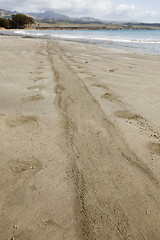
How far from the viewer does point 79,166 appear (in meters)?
3.29

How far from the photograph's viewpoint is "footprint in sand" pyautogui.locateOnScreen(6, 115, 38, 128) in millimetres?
4620

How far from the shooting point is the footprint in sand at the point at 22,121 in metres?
4.62

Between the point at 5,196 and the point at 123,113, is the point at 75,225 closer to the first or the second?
the point at 5,196

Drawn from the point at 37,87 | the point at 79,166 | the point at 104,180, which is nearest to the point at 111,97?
the point at 37,87

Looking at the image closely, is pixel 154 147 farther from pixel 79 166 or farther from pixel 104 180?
pixel 79 166

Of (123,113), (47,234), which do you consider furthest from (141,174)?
(123,113)

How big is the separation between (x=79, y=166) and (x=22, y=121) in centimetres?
219

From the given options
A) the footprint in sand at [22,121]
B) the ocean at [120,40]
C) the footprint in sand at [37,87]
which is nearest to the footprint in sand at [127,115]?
the footprint in sand at [22,121]

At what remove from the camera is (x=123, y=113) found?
5355 mm

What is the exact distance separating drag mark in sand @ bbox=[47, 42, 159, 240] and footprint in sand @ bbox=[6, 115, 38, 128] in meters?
0.71

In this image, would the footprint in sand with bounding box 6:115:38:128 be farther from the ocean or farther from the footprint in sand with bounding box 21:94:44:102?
the ocean

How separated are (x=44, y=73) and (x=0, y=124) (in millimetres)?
5364

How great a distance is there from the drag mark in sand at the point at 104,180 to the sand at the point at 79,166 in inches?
0.5

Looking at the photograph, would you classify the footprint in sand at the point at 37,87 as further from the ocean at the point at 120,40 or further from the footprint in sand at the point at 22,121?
the ocean at the point at 120,40
